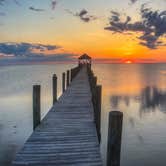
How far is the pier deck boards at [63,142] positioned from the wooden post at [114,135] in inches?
27.2

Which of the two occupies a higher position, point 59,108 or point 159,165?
point 59,108

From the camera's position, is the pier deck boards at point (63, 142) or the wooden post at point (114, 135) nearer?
the wooden post at point (114, 135)

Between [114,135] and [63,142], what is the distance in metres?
2.29

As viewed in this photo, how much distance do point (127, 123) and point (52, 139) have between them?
48.3 ft

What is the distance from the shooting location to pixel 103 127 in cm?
1791

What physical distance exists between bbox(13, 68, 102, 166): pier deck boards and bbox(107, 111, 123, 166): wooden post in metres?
0.69

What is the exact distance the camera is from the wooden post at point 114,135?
4.01 metres

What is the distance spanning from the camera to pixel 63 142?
232 inches

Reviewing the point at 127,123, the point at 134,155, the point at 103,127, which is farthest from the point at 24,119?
the point at 134,155

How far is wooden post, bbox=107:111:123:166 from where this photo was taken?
4014mm

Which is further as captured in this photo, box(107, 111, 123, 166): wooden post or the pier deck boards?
the pier deck boards

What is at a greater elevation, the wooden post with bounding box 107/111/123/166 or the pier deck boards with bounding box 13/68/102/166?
the wooden post with bounding box 107/111/123/166

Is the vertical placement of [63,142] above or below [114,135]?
below

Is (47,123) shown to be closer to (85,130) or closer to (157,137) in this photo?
(85,130)
